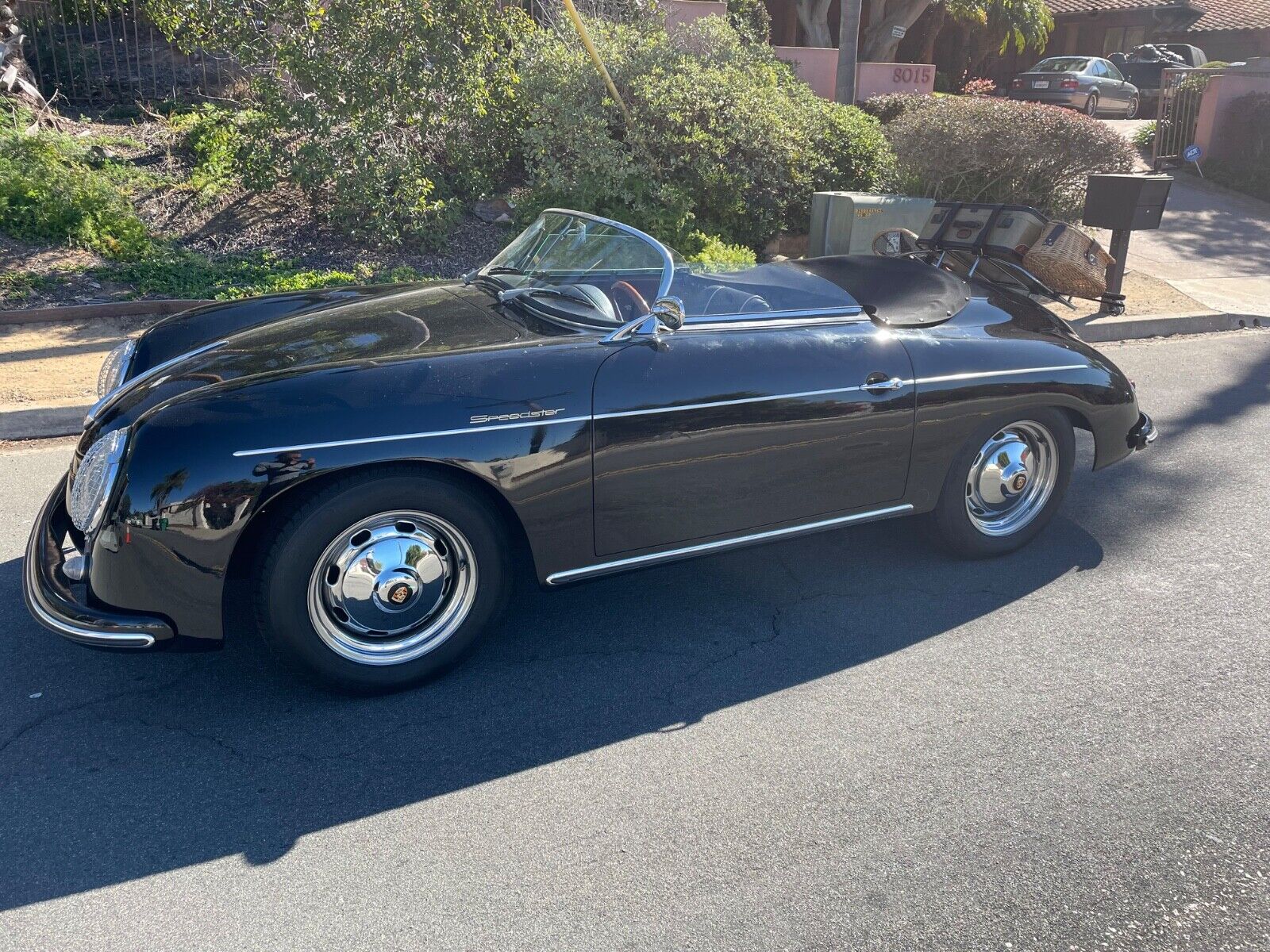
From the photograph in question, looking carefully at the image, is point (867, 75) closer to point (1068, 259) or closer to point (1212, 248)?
point (1212, 248)

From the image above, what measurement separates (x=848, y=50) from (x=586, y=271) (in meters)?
9.66

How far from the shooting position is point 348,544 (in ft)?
11.2

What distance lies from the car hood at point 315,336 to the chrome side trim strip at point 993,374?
1.43 metres

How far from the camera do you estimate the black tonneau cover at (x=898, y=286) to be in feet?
14.7

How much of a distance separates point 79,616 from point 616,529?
169 cm

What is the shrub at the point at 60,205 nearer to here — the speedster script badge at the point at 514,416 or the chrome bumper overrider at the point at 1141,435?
the speedster script badge at the point at 514,416

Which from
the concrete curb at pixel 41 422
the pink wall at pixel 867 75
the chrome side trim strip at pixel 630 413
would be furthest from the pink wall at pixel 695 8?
the chrome side trim strip at pixel 630 413

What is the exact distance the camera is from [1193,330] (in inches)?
380

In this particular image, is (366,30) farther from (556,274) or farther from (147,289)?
(556,274)

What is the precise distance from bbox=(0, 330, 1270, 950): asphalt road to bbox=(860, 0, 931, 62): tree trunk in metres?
21.0

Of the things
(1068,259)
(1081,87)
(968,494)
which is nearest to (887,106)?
(1068,259)

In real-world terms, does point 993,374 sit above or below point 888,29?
below

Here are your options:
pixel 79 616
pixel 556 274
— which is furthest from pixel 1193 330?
pixel 79 616

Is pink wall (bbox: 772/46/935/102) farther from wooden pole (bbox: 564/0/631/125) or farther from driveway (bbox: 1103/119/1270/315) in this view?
wooden pole (bbox: 564/0/631/125)
